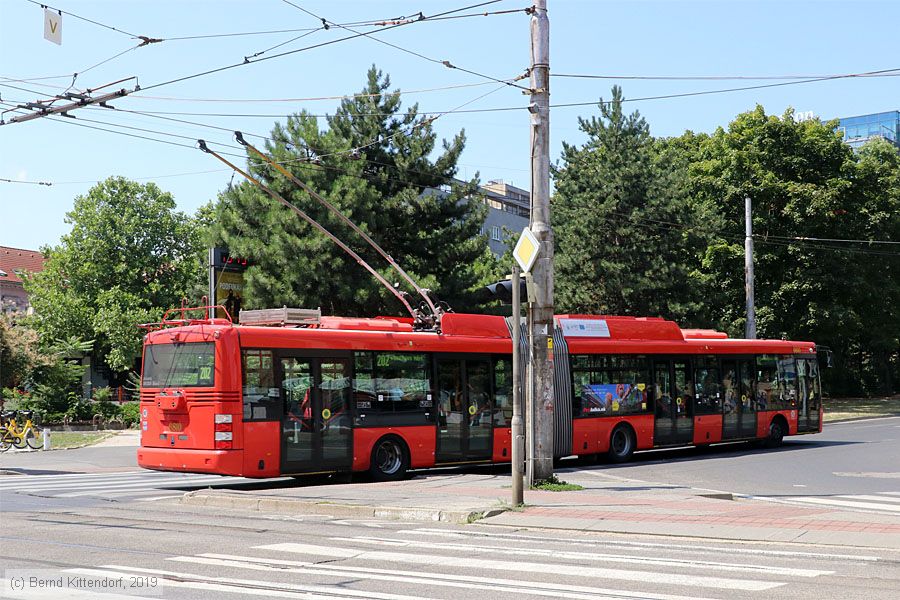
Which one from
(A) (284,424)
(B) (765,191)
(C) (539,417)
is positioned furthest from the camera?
(B) (765,191)

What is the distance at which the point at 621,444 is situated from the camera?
23875 mm

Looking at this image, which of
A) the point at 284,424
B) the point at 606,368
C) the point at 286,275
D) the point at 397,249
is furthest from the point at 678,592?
the point at 397,249

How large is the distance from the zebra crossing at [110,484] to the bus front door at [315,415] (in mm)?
2087

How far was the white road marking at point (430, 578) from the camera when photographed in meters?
7.82

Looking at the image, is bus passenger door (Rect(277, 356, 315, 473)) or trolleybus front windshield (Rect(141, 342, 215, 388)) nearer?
trolleybus front windshield (Rect(141, 342, 215, 388))

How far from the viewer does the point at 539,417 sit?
53.8 feet

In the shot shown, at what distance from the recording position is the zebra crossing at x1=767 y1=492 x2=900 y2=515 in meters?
14.7

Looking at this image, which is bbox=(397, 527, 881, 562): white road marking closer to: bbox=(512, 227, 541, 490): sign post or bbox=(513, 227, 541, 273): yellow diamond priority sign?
bbox=(512, 227, 541, 490): sign post

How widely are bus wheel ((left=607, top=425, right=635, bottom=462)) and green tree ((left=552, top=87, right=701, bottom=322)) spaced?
739 inches

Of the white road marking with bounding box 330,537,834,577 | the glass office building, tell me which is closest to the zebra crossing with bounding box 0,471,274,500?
the white road marking with bounding box 330,537,834,577

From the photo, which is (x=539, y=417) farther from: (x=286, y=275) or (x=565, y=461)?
(x=286, y=275)

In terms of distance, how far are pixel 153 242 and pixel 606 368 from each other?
173ft

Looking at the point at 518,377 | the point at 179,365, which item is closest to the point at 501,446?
the point at 518,377

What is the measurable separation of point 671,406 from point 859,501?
906cm
